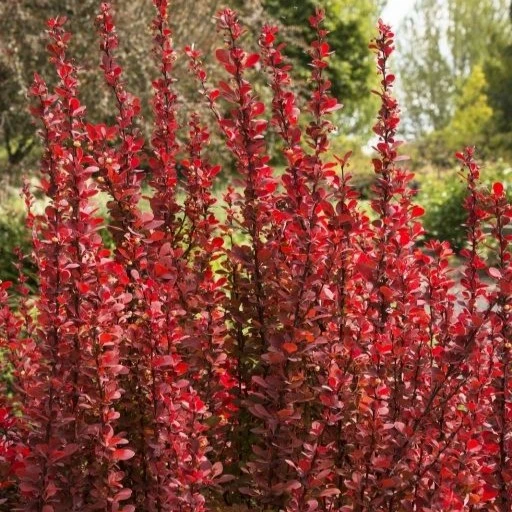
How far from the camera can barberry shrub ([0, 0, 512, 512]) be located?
6.31 feet

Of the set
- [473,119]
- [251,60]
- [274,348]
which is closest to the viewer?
[274,348]

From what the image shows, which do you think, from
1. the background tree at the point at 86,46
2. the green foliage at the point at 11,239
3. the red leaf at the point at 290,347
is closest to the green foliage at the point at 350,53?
the background tree at the point at 86,46

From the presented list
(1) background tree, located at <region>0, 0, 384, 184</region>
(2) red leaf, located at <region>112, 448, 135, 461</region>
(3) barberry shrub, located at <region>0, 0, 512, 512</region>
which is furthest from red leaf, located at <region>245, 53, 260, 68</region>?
(1) background tree, located at <region>0, 0, 384, 184</region>

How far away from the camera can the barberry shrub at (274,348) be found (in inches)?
75.7

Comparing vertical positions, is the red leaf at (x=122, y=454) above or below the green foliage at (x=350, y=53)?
below

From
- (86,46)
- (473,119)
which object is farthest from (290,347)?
(473,119)

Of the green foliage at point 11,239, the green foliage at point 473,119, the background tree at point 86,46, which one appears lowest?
the green foliage at point 11,239

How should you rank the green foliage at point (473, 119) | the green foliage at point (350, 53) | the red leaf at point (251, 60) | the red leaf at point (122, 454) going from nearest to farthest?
1. the red leaf at point (122, 454)
2. the red leaf at point (251, 60)
3. the green foliage at point (350, 53)
4. the green foliage at point (473, 119)

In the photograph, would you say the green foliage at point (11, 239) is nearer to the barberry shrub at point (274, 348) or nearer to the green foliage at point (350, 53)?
the barberry shrub at point (274, 348)

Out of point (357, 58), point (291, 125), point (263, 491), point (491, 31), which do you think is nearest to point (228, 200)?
point (291, 125)

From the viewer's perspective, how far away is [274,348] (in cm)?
199

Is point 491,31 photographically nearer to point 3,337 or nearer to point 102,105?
point 102,105

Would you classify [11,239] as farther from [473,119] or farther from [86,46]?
[473,119]

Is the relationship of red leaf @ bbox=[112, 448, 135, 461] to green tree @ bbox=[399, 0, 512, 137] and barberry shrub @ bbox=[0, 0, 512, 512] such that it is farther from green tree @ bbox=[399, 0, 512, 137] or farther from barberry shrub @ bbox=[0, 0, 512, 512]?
green tree @ bbox=[399, 0, 512, 137]
